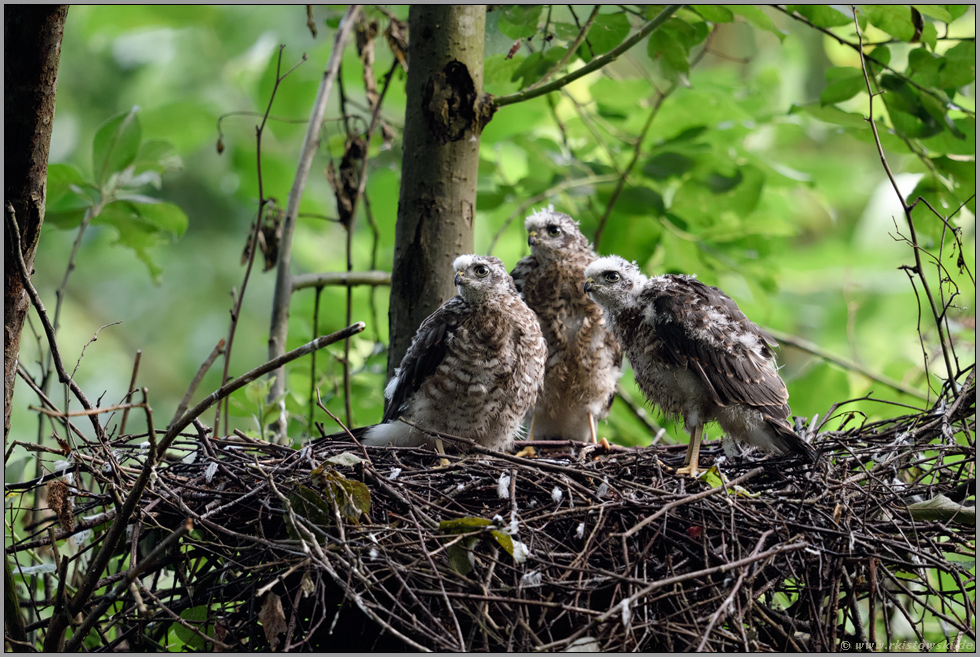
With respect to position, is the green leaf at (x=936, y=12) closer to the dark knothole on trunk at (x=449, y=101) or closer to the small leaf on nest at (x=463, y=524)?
the dark knothole on trunk at (x=449, y=101)

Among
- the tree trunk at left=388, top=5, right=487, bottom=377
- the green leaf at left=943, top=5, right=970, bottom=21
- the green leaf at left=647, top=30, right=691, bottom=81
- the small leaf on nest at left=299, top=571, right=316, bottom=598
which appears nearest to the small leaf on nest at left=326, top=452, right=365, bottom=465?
the small leaf on nest at left=299, top=571, right=316, bottom=598

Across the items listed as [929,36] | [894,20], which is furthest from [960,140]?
[894,20]

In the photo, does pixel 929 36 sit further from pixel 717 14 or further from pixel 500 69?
pixel 500 69

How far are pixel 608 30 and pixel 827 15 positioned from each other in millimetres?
867

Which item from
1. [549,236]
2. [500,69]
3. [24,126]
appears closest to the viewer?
[24,126]

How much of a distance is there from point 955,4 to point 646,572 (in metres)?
2.64

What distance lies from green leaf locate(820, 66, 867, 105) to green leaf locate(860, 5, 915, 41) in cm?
19

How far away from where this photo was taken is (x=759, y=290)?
167 inches

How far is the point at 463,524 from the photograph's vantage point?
2.02 meters

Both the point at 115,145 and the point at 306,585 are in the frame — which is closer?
the point at 306,585

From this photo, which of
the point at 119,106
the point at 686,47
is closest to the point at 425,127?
the point at 686,47

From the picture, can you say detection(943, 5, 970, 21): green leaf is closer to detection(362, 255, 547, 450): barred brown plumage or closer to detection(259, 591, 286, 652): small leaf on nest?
detection(362, 255, 547, 450): barred brown plumage
